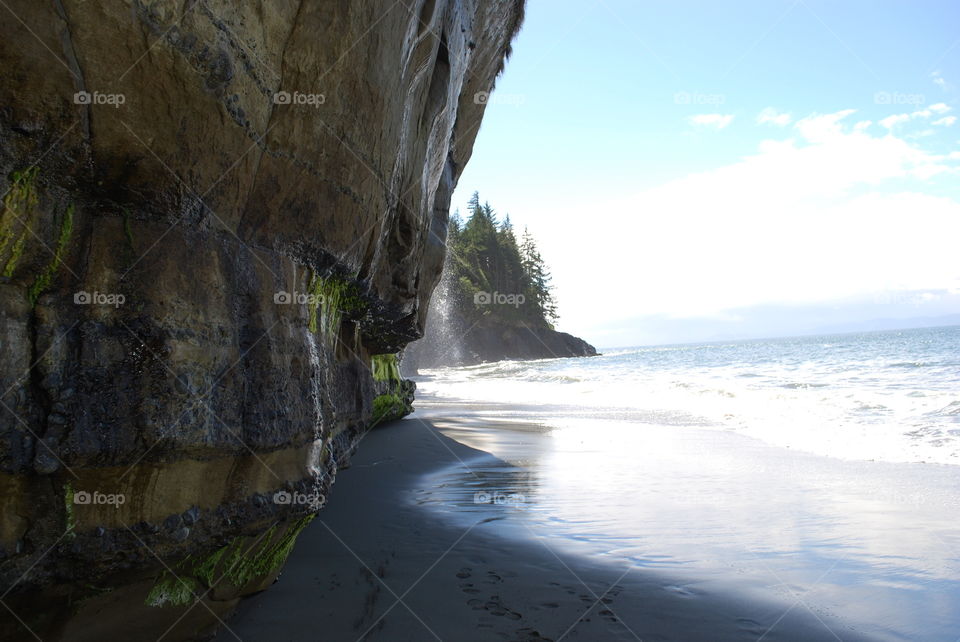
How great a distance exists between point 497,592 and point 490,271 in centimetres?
6276

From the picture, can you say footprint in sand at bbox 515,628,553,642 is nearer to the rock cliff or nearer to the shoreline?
the shoreline

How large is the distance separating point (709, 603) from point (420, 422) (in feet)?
28.5

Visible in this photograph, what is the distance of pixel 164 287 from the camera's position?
253 centimetres

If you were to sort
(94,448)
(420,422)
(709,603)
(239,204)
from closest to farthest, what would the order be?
1. (94,448)
2. (239,204)
3. (709,603)
4. (420,422)

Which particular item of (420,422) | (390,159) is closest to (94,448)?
(390,159)

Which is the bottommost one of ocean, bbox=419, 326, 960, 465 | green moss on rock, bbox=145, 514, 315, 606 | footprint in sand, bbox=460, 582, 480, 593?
ocean, bbox=419, 326, 960, 465

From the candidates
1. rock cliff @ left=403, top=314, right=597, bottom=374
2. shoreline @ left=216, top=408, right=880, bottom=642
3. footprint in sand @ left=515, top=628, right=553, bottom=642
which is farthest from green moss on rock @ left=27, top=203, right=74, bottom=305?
rock cliff @ left=403, top=314, right=597, bottom=374

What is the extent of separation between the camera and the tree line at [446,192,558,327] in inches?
2441

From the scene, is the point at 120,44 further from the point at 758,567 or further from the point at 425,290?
the point at 425,290

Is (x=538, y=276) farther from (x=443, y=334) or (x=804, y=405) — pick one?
(x=804, y=405)

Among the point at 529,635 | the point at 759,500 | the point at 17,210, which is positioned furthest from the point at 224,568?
the point at 759,500

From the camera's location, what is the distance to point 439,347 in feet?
195

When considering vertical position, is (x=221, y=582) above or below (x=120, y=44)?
below

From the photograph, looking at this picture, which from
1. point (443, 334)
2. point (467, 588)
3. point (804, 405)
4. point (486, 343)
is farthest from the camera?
point (486, 343)
